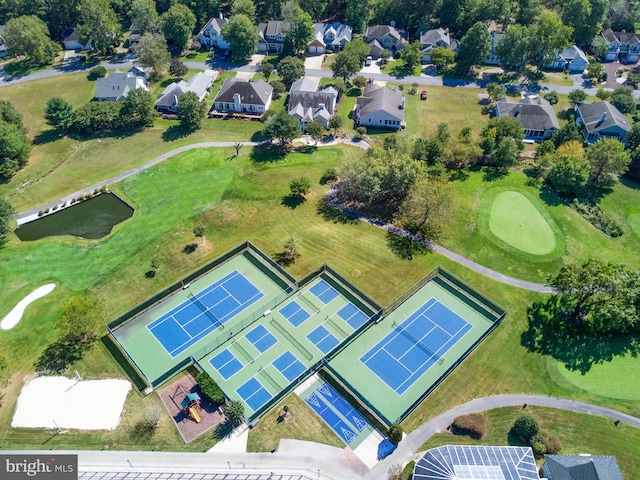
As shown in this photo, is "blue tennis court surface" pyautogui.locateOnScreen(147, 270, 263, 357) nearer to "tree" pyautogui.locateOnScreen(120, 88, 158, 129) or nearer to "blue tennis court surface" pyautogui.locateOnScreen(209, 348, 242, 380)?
"blue tennis court surface" pyautogui.locateOnScreen(209, 348, 242, 380)

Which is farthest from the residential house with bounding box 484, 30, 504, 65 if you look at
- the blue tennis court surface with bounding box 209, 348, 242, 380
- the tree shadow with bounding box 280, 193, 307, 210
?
the blue tennis court surface with bounding box 209, 348, 242, 380

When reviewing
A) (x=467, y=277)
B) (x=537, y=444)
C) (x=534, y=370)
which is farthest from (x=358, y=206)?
(x=537, y=444)

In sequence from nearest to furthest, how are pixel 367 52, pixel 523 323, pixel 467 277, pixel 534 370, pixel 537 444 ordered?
pixel 537 444, pixel 534 370, pixel 523 323, pixel 467 277, pixel 367 52

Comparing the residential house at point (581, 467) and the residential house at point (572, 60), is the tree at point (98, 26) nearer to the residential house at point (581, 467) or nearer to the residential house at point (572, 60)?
the residential house at point (572, 60)

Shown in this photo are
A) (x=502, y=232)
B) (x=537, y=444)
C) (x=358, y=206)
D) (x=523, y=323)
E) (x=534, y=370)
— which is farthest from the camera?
(x=358, y=206)

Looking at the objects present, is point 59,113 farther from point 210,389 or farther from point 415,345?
point 415,345

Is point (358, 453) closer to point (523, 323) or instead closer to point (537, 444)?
point (537, 444)
